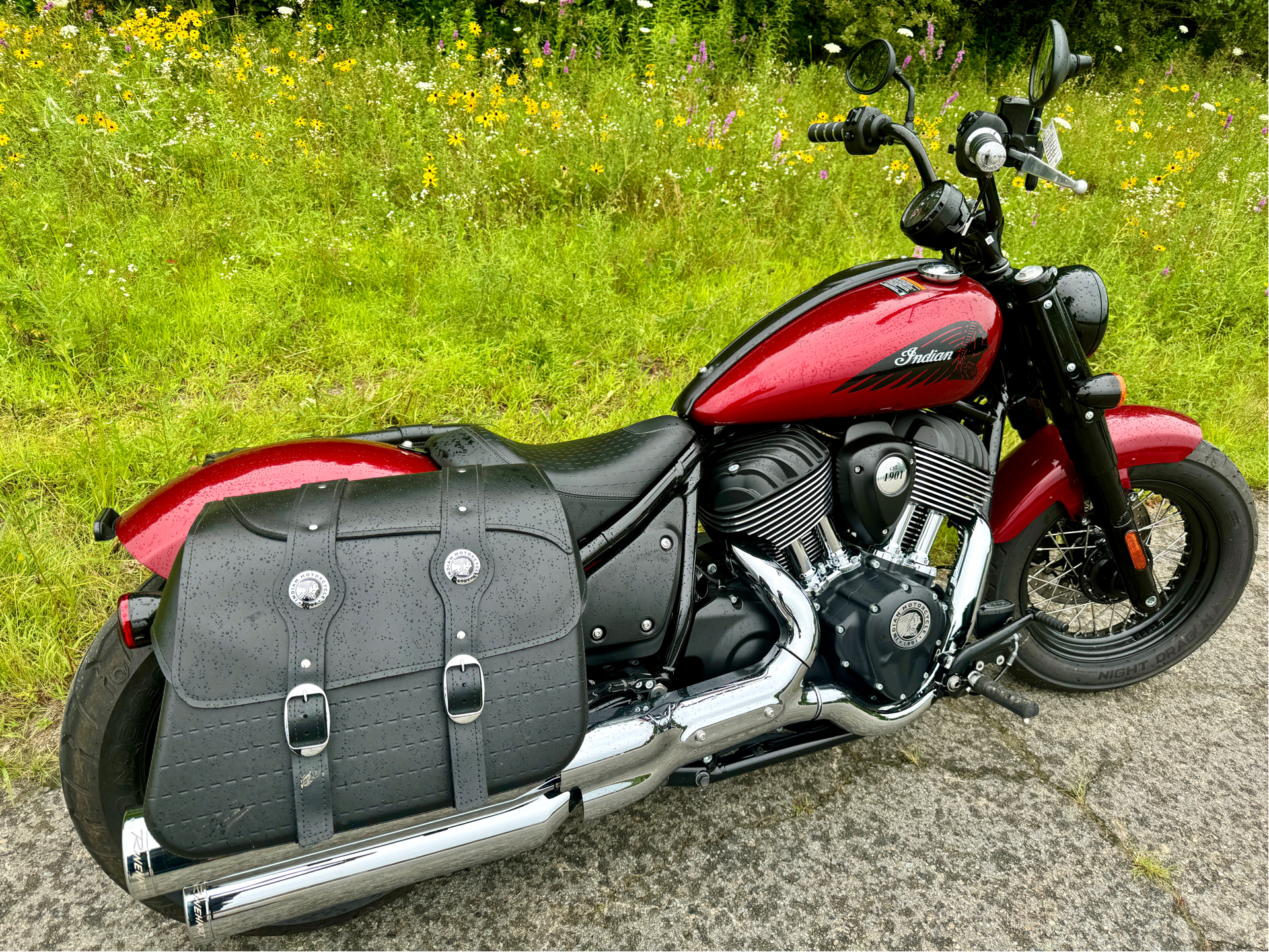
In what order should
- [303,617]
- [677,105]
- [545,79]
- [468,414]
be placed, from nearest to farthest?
[303,617]
[468,414]
[677,105]
[545,79]

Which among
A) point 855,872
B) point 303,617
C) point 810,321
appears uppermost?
point 810,321

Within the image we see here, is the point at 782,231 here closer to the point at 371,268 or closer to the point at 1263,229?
the point at 371,268

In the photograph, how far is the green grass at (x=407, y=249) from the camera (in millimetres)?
2641

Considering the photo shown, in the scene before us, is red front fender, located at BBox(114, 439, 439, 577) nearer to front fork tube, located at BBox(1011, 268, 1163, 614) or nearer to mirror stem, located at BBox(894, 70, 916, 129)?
mirror stem, located at BBox(894, 70, 916, 129)

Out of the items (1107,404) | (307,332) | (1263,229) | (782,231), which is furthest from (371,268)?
(1263,229)

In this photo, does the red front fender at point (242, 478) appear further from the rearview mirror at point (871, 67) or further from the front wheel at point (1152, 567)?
the front wheel at point (1152, 567)

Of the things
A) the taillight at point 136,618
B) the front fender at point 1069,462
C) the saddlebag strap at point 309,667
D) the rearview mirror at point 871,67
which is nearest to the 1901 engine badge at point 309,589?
the saddlebag strap at point 309,667

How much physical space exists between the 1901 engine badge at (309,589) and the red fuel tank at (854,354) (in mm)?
803

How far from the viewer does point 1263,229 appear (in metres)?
4.46

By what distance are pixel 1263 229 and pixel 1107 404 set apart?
3.74 meters

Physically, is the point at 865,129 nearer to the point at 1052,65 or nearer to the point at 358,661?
the point at 1052,65

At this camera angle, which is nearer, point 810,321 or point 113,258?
point 810,321

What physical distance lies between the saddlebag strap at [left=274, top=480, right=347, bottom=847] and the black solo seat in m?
0.40

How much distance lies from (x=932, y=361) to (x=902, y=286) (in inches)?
6.8
